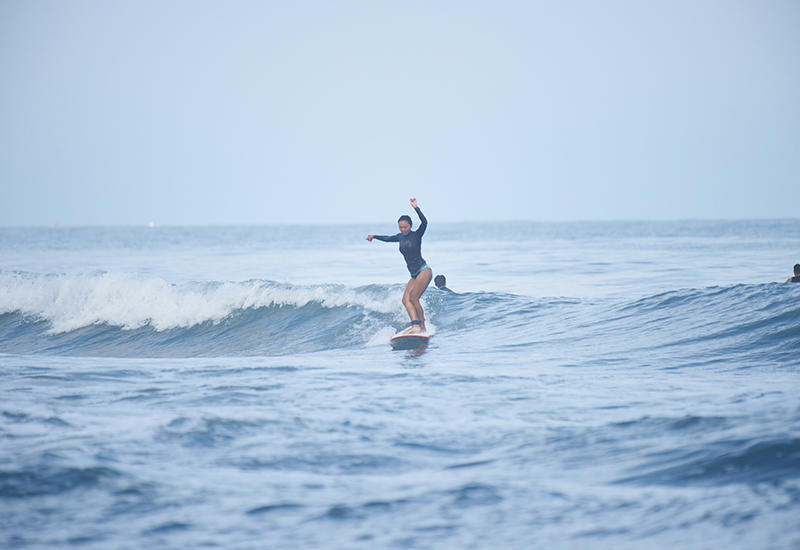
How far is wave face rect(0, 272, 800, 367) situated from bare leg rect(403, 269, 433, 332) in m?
0.73

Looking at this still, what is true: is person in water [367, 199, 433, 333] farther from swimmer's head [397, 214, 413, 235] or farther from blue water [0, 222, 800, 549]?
blue water [0, 222, 800, 549]

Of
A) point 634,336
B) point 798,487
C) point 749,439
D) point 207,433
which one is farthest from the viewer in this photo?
point 634,336

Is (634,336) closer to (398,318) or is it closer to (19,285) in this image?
(398,318)

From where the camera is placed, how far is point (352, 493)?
495 centimetres

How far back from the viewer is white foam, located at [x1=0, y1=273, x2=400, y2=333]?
18.0 meters

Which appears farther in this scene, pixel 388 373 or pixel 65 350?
pixel 65 350

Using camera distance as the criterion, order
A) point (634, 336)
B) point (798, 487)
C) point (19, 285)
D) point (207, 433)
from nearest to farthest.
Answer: point (798, 487) < point (207, 433) < point (634, 336) < point (19, 285)

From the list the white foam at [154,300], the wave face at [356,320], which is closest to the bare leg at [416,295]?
the wave face at [356,320]

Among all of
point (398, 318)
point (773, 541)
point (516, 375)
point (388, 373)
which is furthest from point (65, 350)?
point (773, 541)

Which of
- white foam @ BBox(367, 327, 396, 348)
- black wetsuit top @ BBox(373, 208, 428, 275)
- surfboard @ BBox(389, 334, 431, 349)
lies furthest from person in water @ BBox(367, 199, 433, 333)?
white foam @ BBox(367, 327, 396, 348)

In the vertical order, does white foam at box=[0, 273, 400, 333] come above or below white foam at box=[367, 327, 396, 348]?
above

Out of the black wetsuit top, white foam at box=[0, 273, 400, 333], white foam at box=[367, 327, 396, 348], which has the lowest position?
white foam at box=[367, 327, 396, 348]

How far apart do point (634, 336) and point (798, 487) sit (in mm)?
7962

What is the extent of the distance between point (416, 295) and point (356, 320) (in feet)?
12.1
